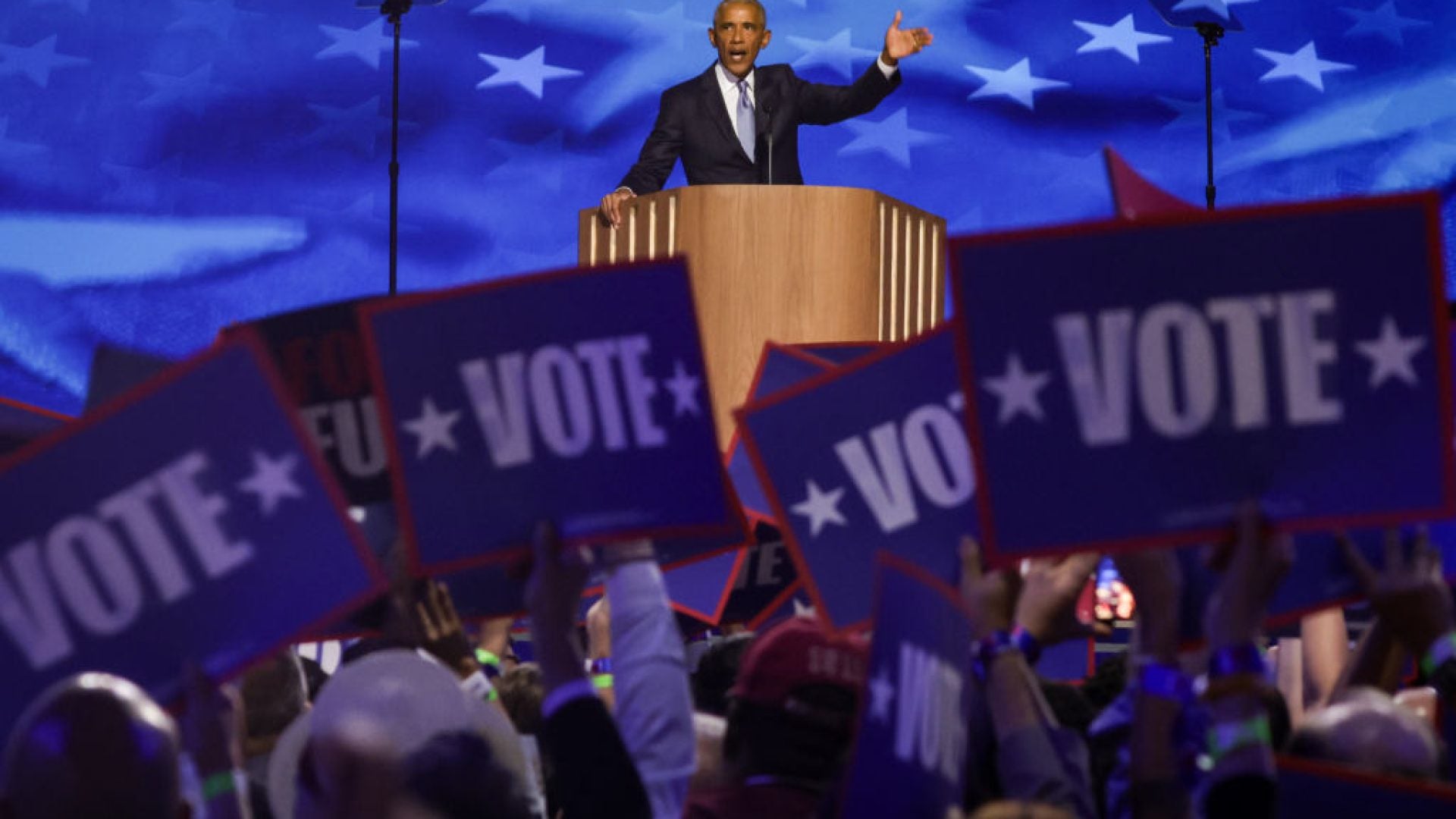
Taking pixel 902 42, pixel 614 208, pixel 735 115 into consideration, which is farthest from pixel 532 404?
pixel 735 115

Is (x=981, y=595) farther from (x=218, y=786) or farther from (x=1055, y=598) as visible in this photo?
(x=218, y=786)

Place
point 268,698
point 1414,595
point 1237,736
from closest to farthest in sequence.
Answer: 1. point 1237,736
2. point 1414,595
3. point 268,698

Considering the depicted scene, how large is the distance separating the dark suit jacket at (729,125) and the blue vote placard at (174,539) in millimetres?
5005

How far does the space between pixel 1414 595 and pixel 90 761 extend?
1434 mm

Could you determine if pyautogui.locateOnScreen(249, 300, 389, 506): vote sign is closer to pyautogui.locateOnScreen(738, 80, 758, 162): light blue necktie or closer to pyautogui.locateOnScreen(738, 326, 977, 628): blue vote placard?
pyautogui.locateOnScreen(738, 326, 977, 628): blue vote placard

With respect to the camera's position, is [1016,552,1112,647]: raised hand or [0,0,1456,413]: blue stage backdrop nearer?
[1016,552,1112,647]: raised hand

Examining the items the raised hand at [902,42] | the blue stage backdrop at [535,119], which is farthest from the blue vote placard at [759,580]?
the blue stage backdrop at [535,119]

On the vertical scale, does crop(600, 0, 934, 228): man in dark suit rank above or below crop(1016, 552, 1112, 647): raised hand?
above

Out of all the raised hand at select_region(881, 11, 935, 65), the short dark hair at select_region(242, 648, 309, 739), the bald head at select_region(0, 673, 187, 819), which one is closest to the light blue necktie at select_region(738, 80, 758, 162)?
the raised hand at select_region(881, 11, 935, 65)

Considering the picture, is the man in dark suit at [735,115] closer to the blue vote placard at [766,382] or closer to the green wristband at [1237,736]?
the blue vote placard at [766,382]

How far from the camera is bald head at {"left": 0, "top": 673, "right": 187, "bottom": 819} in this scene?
1.56 metres

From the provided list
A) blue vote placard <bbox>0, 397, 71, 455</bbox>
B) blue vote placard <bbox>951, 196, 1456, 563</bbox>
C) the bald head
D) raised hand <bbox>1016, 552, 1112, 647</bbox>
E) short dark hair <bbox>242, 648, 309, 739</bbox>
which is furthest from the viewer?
blue vote placard <bbox>0, 397, 71, 455</bbox>

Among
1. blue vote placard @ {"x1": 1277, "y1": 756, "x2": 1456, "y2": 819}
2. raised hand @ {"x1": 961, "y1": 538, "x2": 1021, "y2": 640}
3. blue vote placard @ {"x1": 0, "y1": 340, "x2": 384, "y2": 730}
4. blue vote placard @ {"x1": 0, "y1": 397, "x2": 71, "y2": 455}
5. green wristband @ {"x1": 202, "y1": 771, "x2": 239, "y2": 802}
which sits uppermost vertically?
blue vote placard @ {"x1": 0, "y1": 397, "x2": 71, "y2": 455}

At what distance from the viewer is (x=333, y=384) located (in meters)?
2.56
